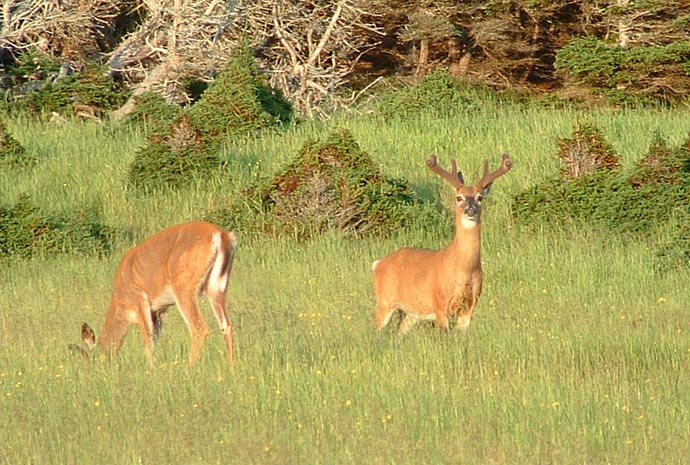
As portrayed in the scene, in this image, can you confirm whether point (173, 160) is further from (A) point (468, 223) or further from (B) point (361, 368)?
(B) point (361, 368)

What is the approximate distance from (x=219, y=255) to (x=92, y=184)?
7527 mm

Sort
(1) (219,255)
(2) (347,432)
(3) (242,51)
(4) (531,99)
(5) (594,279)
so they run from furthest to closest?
1. (4) (531,99)
2. (3) (242,51)
3. (5) (594,279)
4. (1) (219,255)
5. (2) (347,432)

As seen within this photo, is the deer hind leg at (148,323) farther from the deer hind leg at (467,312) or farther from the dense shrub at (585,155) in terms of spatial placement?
the dense shrub at (585,155)

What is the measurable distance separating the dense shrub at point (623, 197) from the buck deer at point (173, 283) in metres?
5.90

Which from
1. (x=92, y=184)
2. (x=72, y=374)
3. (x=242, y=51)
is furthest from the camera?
(x=242, y=51)

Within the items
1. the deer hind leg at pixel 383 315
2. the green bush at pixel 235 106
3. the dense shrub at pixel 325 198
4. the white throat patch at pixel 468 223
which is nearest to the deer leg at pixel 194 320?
the deer hind leg at pixel 383 315

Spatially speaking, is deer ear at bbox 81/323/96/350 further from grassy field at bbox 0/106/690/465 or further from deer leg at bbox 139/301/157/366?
deer leg at bbox 139/301/157/366

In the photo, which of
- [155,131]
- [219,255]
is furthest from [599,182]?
[219,255]

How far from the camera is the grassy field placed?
6898mm

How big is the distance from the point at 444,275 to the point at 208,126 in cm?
976

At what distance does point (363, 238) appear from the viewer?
576 inches

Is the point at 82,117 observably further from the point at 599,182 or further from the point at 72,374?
the point at 72,374

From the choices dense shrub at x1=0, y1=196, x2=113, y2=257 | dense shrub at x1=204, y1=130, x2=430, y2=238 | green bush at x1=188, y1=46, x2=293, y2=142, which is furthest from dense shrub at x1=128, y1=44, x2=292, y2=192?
dense shrub at x1=0, y1=196, x2=113, y2=257

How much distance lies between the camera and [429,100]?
20516 millimetres
